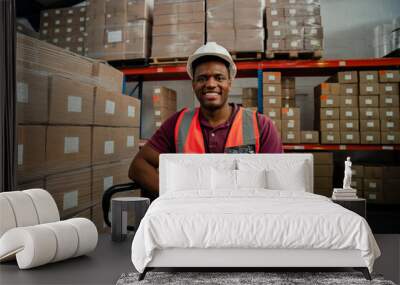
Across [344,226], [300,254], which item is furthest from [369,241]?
[300,254]

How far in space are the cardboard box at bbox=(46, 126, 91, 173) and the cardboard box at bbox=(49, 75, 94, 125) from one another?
0.08 meters

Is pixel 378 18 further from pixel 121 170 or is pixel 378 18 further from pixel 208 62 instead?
pixel 121 170

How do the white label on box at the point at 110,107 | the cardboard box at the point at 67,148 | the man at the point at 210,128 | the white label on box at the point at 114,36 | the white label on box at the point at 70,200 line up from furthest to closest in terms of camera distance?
the white label on box at the point at 114,36
the white label on box at the point at 110,107
the man at the point at 210,128
the white label on box at the point at 70,200
the cardboard box at the point at 67,148

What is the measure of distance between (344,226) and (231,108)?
2.13 m

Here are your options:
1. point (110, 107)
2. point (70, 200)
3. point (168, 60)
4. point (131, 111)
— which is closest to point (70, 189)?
point (70, 200)

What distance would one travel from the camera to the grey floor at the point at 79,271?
8.54 ft

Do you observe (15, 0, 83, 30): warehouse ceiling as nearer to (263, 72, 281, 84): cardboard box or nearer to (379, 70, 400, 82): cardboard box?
(263, 72, 281, 84): cardboard box

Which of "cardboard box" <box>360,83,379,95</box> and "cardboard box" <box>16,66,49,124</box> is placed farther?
"cardboard box" <box>360,83,379,95</box>

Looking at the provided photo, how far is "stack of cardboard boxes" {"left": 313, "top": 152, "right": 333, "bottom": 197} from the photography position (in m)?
6.16

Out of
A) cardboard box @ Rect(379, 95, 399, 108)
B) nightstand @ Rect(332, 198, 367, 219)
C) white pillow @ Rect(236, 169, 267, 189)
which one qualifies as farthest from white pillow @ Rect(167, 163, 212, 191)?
cardboard box @ Rect(379, 95, 399, 108)

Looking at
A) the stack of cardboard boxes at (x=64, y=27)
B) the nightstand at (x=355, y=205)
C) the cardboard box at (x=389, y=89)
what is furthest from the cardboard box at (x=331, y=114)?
the stack of cardboard boxes at (x=64, y=27)

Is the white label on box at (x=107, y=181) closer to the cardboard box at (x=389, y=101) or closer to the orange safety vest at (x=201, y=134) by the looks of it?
the orange safety vest at (x=201, y=134)

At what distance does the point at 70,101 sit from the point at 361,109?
4204 mm

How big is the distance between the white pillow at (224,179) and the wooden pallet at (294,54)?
10.6 ft
